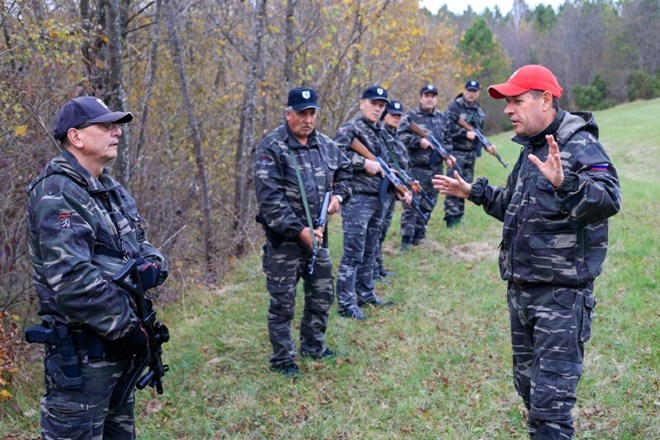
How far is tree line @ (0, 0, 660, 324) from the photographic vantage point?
17.9ft

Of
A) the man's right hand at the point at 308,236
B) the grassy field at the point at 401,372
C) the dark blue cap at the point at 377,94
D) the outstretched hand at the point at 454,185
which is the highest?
the dark blue cap at the point at 377,94

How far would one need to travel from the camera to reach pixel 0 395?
4281 millimetres

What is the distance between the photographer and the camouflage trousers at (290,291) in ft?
15.5

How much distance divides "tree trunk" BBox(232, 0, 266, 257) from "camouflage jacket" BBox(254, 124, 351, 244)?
4130 mm

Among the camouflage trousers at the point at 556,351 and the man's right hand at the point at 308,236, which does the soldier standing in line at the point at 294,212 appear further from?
the camouflage trousers at the point at 556,351

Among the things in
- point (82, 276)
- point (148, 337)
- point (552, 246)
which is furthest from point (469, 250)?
point (82, 276)

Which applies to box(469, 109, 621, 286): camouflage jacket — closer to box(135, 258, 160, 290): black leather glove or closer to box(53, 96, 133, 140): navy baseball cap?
box(135, 258, 160, 290): black leather glove

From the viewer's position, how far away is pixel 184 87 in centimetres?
788

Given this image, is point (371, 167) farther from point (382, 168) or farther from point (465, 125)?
point (465, 125)

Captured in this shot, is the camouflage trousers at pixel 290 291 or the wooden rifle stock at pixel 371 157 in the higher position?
the wooden rifle stock at pixel 371 157

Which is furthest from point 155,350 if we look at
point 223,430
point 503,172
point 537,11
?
point 537,11

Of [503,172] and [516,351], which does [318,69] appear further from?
[516,351]

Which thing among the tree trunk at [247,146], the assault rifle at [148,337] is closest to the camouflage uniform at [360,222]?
the tree trunk at [247,146]

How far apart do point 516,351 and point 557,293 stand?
50cm
